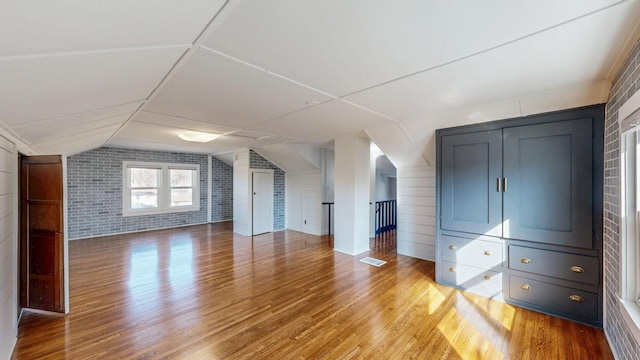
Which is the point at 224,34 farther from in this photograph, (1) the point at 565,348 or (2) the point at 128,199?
(2) the point at 128,199

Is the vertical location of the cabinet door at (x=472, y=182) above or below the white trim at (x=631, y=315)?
above

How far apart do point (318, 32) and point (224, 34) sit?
0.53m

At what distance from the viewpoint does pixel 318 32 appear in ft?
4.80

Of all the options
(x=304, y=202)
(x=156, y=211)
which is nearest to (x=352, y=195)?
(x=304, y=202)

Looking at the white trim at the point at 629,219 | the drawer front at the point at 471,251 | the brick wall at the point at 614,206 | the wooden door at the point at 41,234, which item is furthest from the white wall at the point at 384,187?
the wooden door at the point at 41,234

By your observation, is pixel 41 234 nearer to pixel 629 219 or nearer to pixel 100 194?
pixel 100 194

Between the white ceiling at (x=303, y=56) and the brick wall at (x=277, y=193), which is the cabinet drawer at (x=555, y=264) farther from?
the brick wall at (x=277, y=193)

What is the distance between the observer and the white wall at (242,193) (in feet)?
21.7

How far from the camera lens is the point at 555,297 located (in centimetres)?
267

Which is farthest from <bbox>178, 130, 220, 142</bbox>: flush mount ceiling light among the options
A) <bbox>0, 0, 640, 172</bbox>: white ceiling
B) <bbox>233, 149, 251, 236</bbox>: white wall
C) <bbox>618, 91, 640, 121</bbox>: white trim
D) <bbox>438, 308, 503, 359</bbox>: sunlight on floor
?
<bbox>618, 91, 640, 121</bbox>: white trim

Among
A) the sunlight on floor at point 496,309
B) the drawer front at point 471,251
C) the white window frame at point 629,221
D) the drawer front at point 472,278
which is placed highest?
the white window frame at point 629,221

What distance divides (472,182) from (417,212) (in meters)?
1.60

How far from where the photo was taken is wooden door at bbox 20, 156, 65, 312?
8.62ft

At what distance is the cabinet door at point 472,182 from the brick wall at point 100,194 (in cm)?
736
